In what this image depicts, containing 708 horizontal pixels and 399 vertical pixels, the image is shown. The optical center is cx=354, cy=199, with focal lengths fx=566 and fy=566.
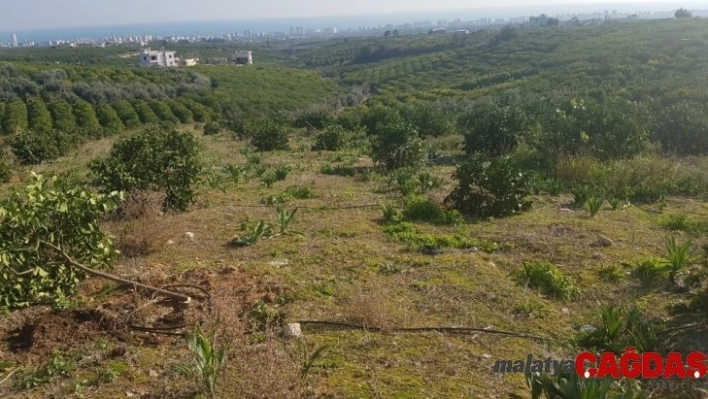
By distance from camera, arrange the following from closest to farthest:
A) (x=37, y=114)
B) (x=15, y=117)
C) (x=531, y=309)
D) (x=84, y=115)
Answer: (x=531, y=309), (x=15, y=117), (x=37, y=114), (x=84, y=115)

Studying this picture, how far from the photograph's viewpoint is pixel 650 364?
3775 mm

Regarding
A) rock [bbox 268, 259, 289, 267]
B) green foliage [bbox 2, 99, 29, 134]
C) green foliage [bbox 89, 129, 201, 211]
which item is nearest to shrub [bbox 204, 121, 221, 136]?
green foliage [bbox 89, 129, 201, 211]

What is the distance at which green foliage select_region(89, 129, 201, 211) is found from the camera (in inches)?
308

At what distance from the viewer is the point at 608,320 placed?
163 inches

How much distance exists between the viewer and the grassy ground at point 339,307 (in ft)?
12.1

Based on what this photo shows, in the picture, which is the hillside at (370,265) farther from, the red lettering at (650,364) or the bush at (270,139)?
the bush at (270,139)

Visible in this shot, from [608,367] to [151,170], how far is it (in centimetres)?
644

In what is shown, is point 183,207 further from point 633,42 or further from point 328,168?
point 633,42

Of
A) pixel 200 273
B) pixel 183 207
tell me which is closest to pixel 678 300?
pixel 200 273

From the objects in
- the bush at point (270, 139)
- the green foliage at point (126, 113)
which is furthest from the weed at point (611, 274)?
the green foliage at point (126, 113)

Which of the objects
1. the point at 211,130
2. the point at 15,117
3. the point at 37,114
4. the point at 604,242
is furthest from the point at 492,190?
the point at 37,114

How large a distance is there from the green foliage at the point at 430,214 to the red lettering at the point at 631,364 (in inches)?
148

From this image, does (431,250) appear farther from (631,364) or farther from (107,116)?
(107,116)

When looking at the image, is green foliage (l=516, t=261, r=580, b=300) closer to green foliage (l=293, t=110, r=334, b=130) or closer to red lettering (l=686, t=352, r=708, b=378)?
red lettering (l=686, t=352, r=708, b=378)
